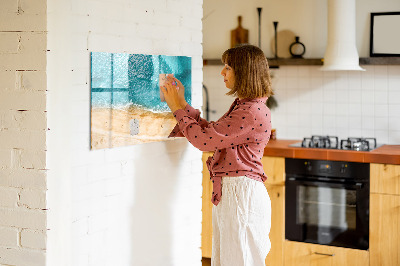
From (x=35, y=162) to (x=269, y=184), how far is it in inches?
95.1

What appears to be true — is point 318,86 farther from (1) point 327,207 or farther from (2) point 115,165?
(2) point 115,165

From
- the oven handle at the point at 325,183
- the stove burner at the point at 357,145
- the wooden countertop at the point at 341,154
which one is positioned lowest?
the oven handle at the point at 325,183

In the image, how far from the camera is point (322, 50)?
485 centimetres

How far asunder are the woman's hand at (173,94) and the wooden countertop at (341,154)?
1562 mm

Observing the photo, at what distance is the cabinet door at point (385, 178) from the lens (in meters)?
3.96

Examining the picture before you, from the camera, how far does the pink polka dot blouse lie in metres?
2.68

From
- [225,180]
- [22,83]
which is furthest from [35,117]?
[225,180]

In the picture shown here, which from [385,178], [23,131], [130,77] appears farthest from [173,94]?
[385,178]

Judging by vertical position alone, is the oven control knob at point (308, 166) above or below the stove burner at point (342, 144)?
below

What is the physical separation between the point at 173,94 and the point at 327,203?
1.87m

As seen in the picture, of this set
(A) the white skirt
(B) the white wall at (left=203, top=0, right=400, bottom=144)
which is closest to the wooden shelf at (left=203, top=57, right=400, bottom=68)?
(B) the white wall at (left=203, top=0, right=400, bottom=144)

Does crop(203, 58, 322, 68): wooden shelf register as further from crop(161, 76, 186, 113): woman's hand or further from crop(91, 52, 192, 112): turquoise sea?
crop(161, 76, 186, 113): woman's hand

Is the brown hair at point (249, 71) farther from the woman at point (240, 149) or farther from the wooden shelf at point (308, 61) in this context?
the wooden shelf at point (308, 61)

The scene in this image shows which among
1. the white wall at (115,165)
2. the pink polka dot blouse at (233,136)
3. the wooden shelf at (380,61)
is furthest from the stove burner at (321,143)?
the pink polka dot blouse at (233,136)
